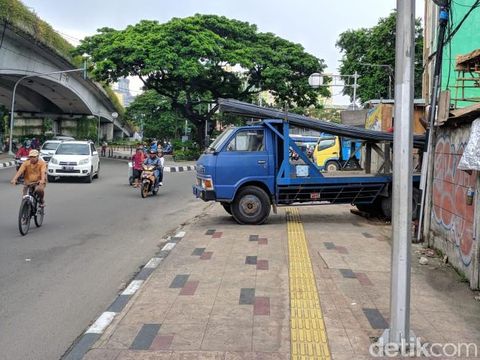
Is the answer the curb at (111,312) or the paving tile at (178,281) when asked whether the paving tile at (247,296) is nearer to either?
the paving tile at (178,281)

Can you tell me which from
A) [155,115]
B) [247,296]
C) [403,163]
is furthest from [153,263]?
[155,115]

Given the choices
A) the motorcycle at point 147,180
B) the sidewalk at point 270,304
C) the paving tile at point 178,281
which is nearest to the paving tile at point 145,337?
the sidewalk at point 270,304

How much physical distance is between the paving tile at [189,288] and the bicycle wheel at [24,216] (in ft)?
14.0

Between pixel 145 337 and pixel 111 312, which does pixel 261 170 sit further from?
pixel 145 337

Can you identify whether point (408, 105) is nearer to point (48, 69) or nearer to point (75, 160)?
point (75, 160)

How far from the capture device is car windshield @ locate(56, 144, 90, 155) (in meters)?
19.4

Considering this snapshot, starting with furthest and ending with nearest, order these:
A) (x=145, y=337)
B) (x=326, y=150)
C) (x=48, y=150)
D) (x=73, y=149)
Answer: (x=326, y=150), (x=48, y=150), (x=73, y=149), (x=145, y=337)

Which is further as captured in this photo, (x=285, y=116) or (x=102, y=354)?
(x=285, y=116)

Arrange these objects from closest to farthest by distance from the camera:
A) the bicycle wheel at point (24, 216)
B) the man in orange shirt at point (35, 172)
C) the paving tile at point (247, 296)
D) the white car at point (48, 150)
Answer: the paving tile at point (247, 296) < the bicycle wheel at point (24, 216) < the man in orange shirt at point (35, 172) < the white car at point (48, 150)

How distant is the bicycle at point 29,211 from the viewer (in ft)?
28.6

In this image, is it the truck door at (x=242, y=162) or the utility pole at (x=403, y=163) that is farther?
the truck door at (x=242, y=162)

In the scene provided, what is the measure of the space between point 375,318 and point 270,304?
0.98 metres

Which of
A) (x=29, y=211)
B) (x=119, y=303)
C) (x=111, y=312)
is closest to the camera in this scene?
(x=111, y=312)

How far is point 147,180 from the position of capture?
49.1 ft
